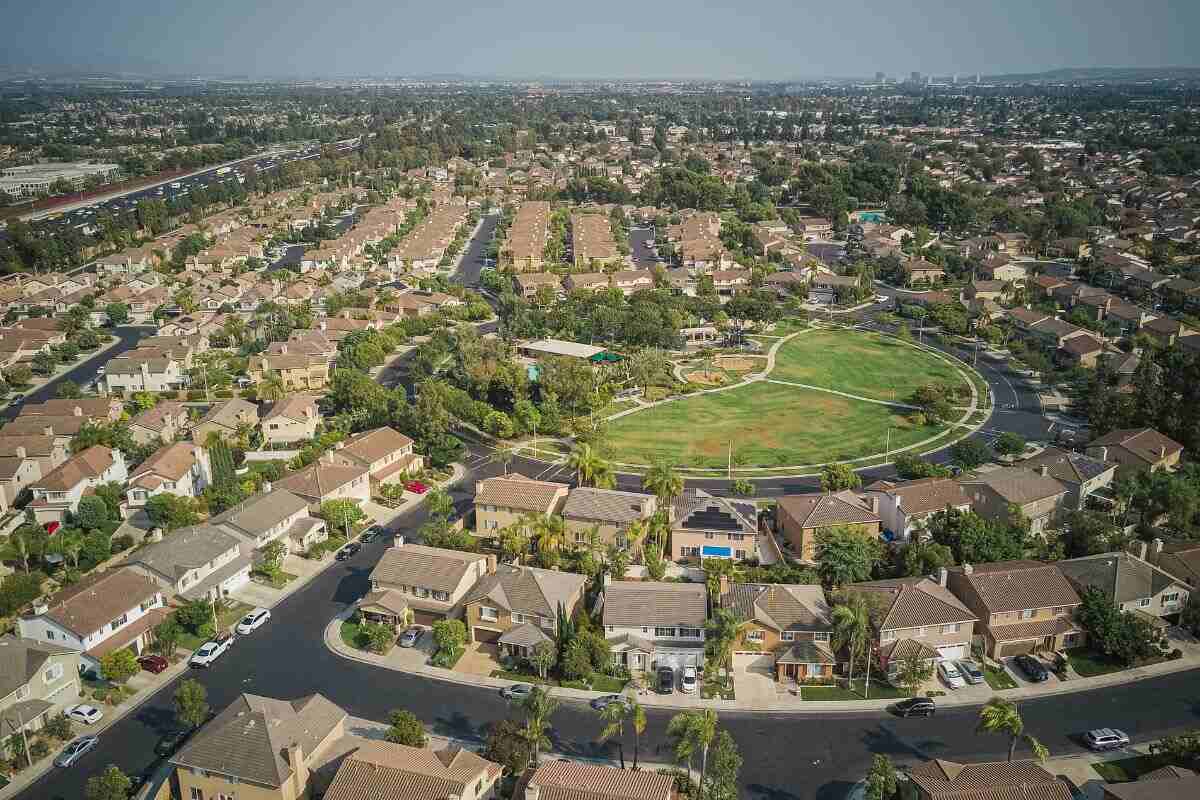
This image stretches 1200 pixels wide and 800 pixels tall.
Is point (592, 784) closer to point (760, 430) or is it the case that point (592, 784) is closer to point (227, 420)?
point (760, 430)

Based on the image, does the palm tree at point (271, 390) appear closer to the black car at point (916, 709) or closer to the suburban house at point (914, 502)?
the suburban house at point (914, 502)

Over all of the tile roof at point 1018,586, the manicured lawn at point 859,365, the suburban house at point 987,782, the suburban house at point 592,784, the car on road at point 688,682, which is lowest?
the car on road at point 688,682

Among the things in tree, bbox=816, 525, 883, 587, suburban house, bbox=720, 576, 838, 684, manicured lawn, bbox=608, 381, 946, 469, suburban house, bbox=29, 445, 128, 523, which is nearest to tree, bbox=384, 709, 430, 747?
suburban house, bbox=720, 576, 838, 684

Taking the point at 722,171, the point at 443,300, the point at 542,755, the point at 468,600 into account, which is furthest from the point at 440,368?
the point at 722,171

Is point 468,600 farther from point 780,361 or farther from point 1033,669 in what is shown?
point 780,361

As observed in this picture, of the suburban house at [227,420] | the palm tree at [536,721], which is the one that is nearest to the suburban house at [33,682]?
the palm tree at [536,721]

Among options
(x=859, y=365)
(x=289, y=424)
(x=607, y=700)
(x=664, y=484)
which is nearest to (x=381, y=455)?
(x=289, y=424)
